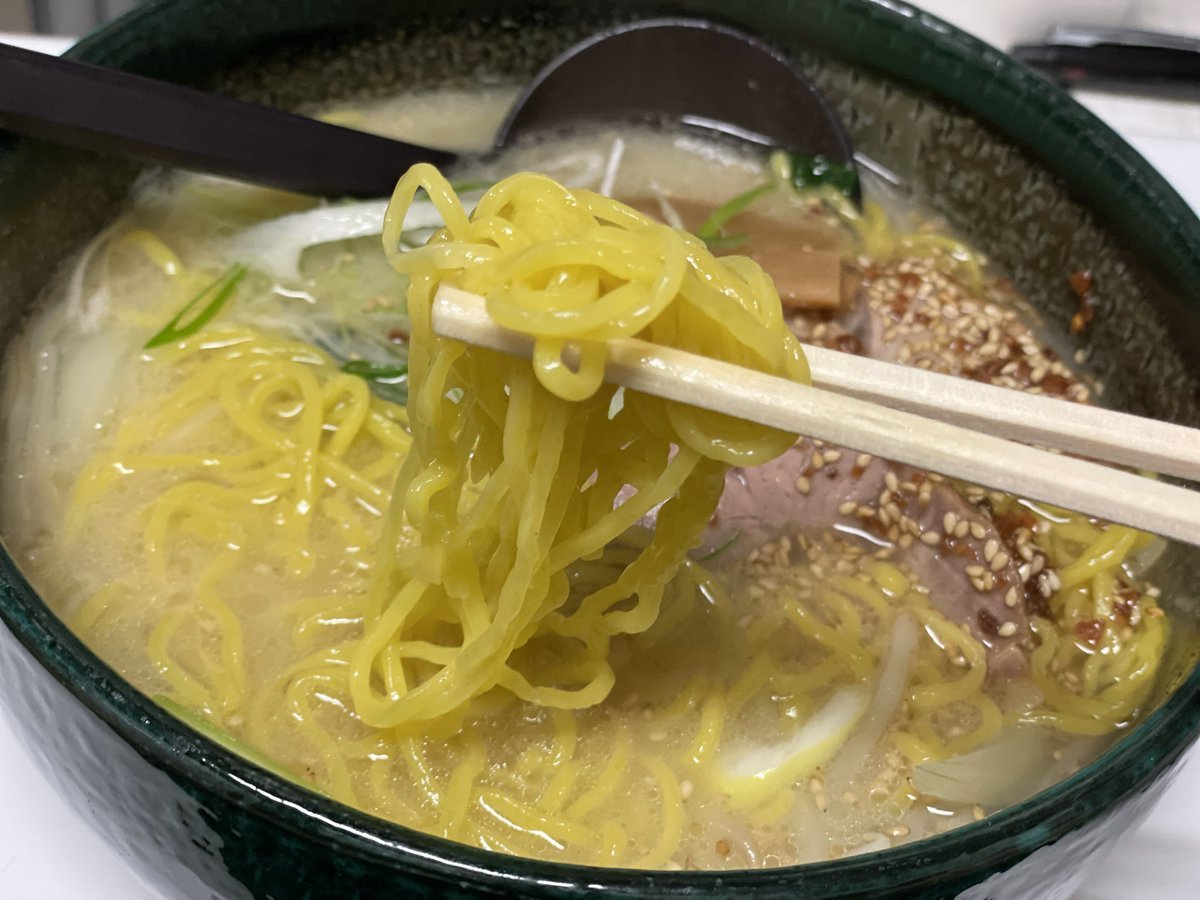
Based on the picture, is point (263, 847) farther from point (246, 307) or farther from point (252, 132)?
point (252, 132)

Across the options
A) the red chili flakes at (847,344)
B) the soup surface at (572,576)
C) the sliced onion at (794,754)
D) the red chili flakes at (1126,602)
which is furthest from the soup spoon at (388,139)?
the sliced onion at (794,754)

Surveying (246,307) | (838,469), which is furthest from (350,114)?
(838,469)

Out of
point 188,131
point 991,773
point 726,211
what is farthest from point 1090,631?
point 188,131

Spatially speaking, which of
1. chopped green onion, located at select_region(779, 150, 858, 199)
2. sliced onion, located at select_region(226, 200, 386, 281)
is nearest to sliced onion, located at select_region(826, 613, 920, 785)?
chopped green onion, located at select_region(779, 150, 858, 199)

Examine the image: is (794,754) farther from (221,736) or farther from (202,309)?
(202,309)

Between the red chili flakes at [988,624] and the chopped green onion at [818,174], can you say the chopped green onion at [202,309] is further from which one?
the red chili flakes at [988,624]

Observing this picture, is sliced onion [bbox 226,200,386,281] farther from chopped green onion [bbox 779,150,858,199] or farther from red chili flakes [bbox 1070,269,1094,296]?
red chili flakes [bbox 1070,269,1094,296]
